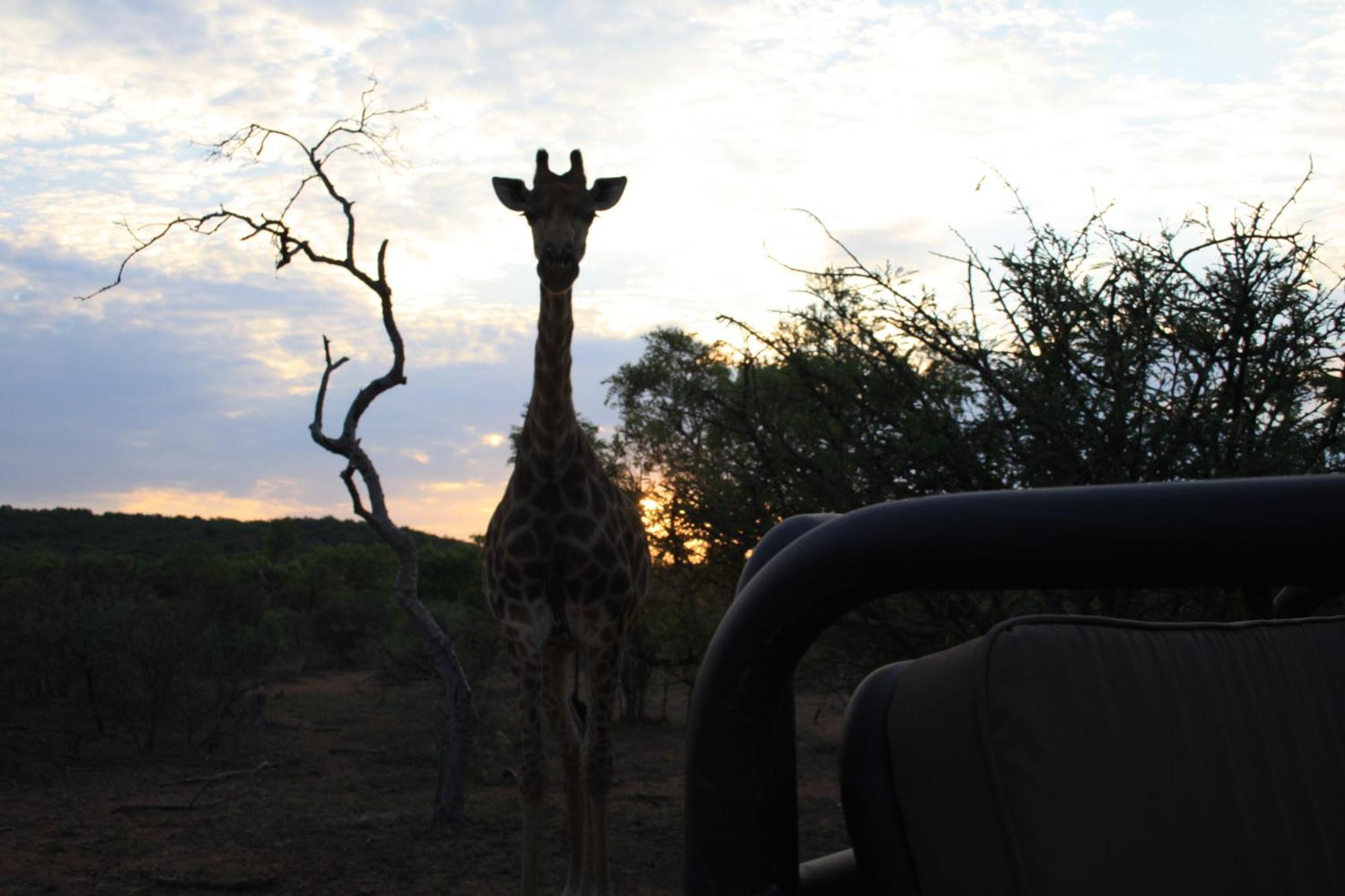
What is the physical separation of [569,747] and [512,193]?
7.59ft

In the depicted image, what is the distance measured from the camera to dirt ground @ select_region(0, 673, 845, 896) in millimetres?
6617

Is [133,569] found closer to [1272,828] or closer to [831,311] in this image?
[831,311]

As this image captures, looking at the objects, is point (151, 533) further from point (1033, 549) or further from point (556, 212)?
point (1033, 549)

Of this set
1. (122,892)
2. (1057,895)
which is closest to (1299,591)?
(1057,895)

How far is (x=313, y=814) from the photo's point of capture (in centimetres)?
838

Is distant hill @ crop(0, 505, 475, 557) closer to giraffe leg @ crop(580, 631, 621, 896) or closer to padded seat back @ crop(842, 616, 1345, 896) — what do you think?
giraffe leg @ crop(580, 631, 621, 896)

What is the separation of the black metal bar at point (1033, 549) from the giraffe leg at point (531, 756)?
4100 millimetres

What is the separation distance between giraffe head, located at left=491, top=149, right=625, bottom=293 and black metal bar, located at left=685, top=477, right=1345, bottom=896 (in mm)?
3688

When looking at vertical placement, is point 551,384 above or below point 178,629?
above

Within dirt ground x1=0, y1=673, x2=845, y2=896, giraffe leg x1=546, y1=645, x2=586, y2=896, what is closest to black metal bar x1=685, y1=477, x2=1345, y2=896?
giraffe leg x1=546, y1=645, x2=586, y2=896

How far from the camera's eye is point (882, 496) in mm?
4832

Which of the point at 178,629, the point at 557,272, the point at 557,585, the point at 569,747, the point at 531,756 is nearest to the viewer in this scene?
the point at 557,272

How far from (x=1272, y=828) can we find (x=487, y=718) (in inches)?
406

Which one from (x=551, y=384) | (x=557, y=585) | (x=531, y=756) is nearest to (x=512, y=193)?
(x=551, y=384)
